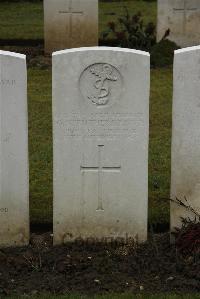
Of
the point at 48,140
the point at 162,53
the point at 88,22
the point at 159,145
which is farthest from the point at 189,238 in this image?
the point at 88,22

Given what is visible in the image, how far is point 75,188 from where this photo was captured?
6.04 meters

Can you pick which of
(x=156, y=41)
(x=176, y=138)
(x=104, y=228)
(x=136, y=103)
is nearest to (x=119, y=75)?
(x=136, y=103)

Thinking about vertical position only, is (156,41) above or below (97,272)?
above

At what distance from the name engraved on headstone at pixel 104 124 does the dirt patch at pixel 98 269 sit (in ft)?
2.71

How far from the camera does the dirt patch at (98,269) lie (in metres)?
5.46

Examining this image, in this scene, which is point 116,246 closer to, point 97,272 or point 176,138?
point 97,272

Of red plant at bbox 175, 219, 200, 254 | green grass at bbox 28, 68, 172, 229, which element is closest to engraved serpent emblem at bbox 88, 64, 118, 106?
red plant at bbox 175, 219, 200, 254

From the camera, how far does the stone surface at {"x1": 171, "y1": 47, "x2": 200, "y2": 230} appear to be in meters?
5.80

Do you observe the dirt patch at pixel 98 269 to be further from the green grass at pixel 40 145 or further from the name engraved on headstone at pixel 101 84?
the name engraved on headstone at pixel 101 84

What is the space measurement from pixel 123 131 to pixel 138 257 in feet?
2.99

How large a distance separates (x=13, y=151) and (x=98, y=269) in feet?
3.48

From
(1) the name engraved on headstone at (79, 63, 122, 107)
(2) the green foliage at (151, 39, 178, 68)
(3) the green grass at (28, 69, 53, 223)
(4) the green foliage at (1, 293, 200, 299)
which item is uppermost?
(2) the green foliage at (151, 39, 178, 68)

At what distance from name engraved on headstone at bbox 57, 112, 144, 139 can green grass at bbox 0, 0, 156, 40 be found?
8.98 m

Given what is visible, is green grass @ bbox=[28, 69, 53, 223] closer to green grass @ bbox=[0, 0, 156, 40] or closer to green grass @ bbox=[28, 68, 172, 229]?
green grass @ bbox=[28, 68, 172, 229]
